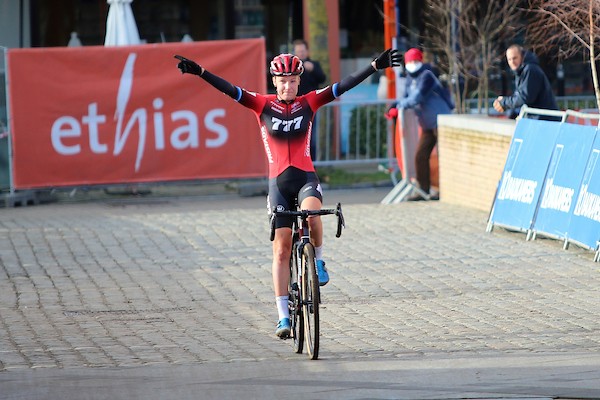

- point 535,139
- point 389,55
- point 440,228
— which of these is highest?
point 389,55

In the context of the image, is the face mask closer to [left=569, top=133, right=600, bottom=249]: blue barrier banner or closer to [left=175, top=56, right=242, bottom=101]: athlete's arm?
[left=569, top=133, right=600, bottom=249]: blue barrier banner

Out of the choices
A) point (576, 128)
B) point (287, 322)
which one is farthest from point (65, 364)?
point (576, 128)

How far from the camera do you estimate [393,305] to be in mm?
10477

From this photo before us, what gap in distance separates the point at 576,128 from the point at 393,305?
3438 mm

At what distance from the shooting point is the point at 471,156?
1606 centimetres

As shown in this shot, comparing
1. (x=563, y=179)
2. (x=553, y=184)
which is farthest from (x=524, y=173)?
(x=563, y=179)

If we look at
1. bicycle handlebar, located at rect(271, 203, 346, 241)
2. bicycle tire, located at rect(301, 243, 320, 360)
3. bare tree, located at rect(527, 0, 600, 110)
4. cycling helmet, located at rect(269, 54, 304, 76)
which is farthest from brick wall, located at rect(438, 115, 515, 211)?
bicycle tire, located at rect(301, 243, 320, 360)

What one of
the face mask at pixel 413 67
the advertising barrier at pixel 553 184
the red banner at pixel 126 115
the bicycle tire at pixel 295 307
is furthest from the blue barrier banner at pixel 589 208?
the red banner at pixel 126 115

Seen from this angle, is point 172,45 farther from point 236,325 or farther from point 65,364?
point 65,364

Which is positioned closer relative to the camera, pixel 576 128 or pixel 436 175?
pixel 576 128

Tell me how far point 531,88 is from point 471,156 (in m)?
1.66

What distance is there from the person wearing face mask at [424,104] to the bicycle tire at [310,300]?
8.67 meters

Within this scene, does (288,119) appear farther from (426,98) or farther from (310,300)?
(426,98)

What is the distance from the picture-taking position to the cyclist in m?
8.99
